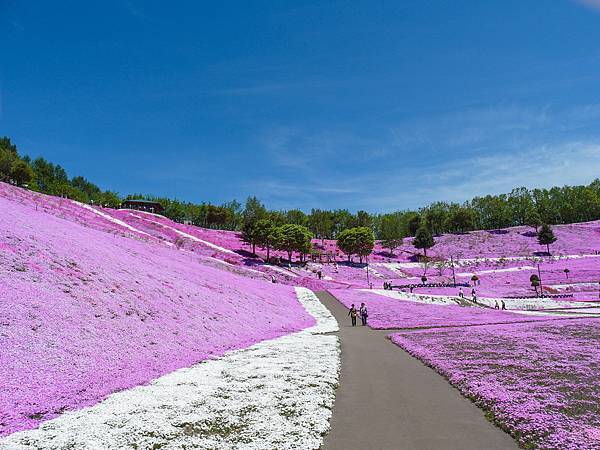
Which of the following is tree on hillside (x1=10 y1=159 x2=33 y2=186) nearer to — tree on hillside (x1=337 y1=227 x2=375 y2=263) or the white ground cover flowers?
tree on hillside (x1=337 y1=227 x2=375 y2=263)

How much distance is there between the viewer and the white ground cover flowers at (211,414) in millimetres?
9141

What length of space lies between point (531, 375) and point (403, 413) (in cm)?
596

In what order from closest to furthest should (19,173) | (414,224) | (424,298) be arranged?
(424,298), (19,173), (414,224)

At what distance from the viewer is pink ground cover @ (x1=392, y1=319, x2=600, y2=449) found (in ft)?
30.0

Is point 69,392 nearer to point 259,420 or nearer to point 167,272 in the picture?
point 259,420

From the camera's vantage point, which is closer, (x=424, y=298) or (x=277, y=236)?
(x=424, y=298)

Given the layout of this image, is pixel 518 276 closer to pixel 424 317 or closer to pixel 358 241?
pixel 358 241

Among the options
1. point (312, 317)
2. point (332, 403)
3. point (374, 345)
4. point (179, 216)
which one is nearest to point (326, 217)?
point (179, 216)

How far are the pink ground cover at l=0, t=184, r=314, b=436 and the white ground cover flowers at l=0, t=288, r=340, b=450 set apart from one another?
4.11 ft

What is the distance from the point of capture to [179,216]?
17438cm

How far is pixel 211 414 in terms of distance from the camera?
11.1 meters

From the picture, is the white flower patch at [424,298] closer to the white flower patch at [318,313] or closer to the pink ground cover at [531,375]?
the white flower patch at [318,313]

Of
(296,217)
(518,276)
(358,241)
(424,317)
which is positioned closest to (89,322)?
(424,317)

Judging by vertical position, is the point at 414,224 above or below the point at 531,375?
above
